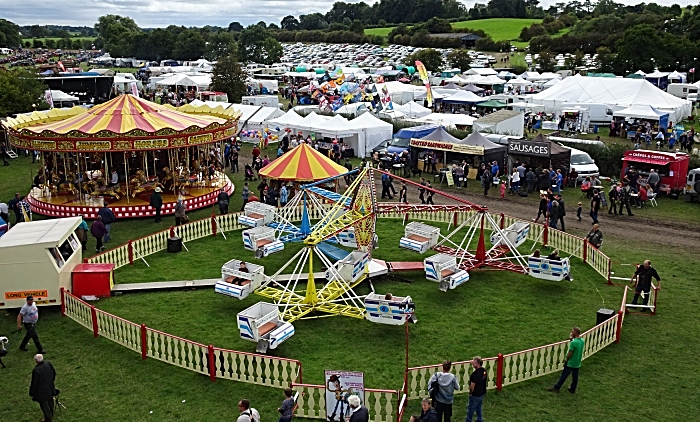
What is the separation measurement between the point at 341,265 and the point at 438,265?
2.23m

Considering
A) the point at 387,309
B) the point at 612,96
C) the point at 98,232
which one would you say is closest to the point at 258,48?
the point at 612,96

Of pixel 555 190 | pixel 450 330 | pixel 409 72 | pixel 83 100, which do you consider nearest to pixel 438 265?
pixel 450 330

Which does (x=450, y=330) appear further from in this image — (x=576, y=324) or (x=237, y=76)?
(x=237, y=76)

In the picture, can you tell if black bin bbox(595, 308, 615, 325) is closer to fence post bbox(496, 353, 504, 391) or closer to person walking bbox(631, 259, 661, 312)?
person walking bbox(631, 259, 661, 312)

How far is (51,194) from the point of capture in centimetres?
2403

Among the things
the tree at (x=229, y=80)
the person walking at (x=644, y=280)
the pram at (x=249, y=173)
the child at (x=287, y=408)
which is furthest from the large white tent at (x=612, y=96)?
the child at (x=287, y=408)

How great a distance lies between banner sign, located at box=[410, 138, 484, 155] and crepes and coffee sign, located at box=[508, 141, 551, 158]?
1.37 m

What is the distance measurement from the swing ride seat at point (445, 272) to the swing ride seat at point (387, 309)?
2580mm

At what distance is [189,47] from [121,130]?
89519mm

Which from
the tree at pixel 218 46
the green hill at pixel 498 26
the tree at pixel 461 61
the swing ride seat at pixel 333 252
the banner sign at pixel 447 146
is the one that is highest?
the green hill at pixel 498 26

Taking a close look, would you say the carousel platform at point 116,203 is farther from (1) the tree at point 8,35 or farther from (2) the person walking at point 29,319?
(1) the tree at point 8,35

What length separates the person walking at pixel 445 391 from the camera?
9.28 m

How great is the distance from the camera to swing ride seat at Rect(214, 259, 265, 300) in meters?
13.6

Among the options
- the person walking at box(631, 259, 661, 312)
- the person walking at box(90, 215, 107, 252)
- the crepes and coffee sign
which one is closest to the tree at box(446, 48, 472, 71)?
the crepes and coffee sign
